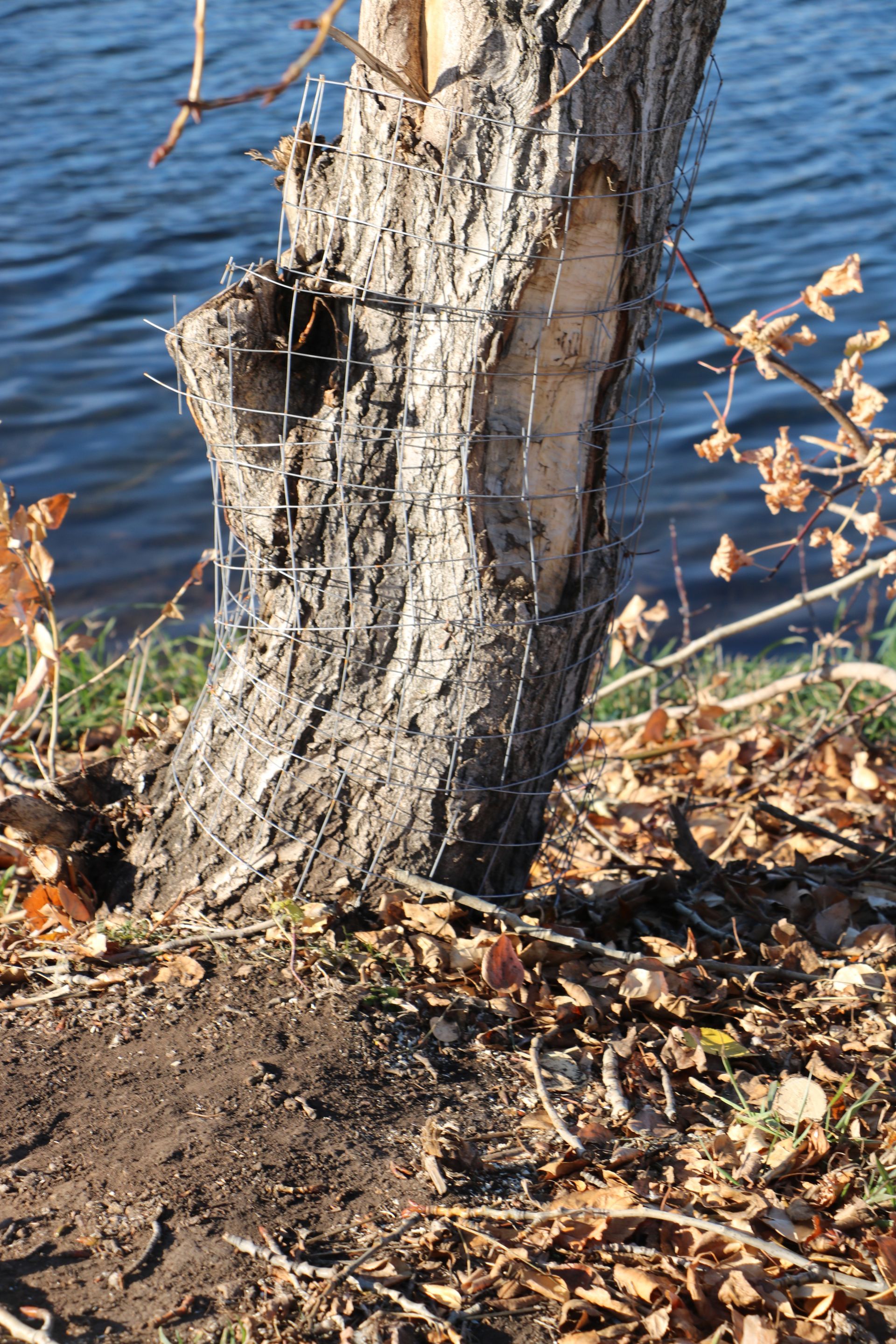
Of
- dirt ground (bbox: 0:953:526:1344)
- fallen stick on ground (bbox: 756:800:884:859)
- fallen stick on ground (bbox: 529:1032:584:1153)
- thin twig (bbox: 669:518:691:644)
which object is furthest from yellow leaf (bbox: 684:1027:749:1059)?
thin twig (bbox: 669:518:691:644)

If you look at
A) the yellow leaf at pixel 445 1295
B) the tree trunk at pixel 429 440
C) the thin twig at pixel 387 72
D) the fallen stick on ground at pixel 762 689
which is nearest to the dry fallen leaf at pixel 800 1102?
the yellow leaf at pixel 445 1295

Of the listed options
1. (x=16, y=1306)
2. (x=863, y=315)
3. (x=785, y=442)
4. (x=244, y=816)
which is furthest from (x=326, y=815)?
(x=863, y=315)

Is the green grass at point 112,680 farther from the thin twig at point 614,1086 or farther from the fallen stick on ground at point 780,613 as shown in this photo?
the thin twig at point 614,1086

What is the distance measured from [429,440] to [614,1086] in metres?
1.21

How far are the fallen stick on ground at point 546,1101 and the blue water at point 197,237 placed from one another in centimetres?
388

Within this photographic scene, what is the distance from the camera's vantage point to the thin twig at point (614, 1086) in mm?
1946

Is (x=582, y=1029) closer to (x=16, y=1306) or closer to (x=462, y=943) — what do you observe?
(x=462, y=943)

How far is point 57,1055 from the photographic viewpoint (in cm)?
200

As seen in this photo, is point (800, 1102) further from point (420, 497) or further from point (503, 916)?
point (420, 497)

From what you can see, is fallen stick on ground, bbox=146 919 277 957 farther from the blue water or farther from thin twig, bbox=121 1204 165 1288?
the blue water

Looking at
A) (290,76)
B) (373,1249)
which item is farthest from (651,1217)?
(290,76)

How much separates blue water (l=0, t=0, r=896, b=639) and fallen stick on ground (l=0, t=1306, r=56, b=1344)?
439 cm

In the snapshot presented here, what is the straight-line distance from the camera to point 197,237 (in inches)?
356

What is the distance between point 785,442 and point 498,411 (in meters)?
1.04
